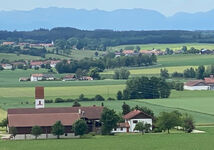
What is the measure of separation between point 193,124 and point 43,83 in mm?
37984

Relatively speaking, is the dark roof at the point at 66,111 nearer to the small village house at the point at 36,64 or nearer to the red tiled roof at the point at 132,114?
the red tiled roof at the point at 132,114

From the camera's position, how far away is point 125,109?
58469 millimetres

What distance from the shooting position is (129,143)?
44.7 meters

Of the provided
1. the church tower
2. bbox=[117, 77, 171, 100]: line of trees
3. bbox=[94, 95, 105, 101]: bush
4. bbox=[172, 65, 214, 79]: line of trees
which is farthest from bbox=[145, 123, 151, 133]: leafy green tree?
bbox=[172, 65, 214, 79]: line of trees

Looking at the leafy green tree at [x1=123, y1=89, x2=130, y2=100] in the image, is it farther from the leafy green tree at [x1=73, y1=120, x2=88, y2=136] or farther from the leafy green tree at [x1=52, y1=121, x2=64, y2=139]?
the leafy green tree at [x1=52, y1=121, x2=64, y2=139]

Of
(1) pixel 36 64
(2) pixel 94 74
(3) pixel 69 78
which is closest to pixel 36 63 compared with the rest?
(1) pixel 36 64

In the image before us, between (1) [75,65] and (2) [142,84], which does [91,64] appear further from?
(2) [142,84]

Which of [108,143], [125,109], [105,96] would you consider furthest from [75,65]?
[108,143]

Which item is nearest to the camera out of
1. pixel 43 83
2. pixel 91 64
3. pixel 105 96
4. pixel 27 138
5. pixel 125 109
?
pixel 27 138

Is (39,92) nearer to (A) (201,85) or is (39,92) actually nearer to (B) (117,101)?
(B) (117,101)

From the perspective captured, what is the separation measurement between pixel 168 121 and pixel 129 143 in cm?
743

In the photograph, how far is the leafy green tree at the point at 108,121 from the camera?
171ft

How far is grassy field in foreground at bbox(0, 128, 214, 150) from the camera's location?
42.6 meters

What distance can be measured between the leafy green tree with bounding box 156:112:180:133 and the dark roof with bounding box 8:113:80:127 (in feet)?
16.5
